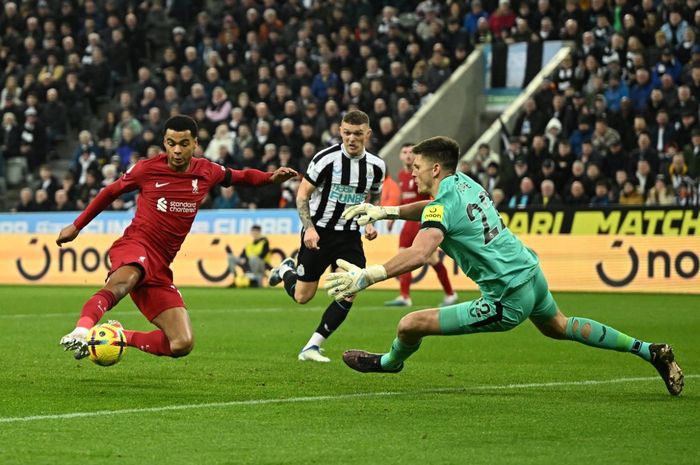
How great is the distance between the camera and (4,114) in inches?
1267

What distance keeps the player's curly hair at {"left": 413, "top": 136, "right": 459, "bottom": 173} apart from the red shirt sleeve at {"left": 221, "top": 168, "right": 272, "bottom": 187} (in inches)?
78.5

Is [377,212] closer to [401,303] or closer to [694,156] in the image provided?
[401,303]

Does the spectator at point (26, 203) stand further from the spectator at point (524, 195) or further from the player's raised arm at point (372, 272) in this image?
the player's raised arm at point (372, 272)

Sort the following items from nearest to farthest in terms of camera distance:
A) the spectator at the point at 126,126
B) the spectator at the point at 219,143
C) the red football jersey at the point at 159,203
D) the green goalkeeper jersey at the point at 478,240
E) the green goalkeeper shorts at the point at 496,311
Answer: the green goalkeeper jersey at the point at 478,240 < the green goalkeeper shorts at the point at 496,311 < the red football jersey at the point at 159,203 < the spectator at the point at 219,143 < the spectator at the point at 126,126

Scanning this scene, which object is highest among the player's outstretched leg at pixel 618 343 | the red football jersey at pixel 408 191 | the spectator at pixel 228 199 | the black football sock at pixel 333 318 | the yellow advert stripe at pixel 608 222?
the player's outstretched leg at pixel 618 343

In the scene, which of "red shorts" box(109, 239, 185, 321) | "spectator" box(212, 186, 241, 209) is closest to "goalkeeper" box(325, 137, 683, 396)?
"red shorts" box(109, 239, 185, 321)

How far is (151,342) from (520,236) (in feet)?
44.4

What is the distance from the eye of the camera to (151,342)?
9.62 meters

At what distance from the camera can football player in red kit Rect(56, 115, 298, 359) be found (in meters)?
9.55

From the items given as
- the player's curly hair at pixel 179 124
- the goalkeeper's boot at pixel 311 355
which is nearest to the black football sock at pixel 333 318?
the goalkeeper's boot at pixel 311 355

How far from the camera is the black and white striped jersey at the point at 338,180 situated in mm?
11844

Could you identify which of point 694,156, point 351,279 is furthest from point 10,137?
point 351,279

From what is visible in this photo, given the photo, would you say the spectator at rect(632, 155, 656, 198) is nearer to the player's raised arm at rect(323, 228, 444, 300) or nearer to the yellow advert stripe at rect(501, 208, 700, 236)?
the yellow advert stripe at rect(501, 208, 700, 236)

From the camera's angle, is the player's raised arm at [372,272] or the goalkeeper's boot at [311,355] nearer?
the player's raised arm at [372,272]
